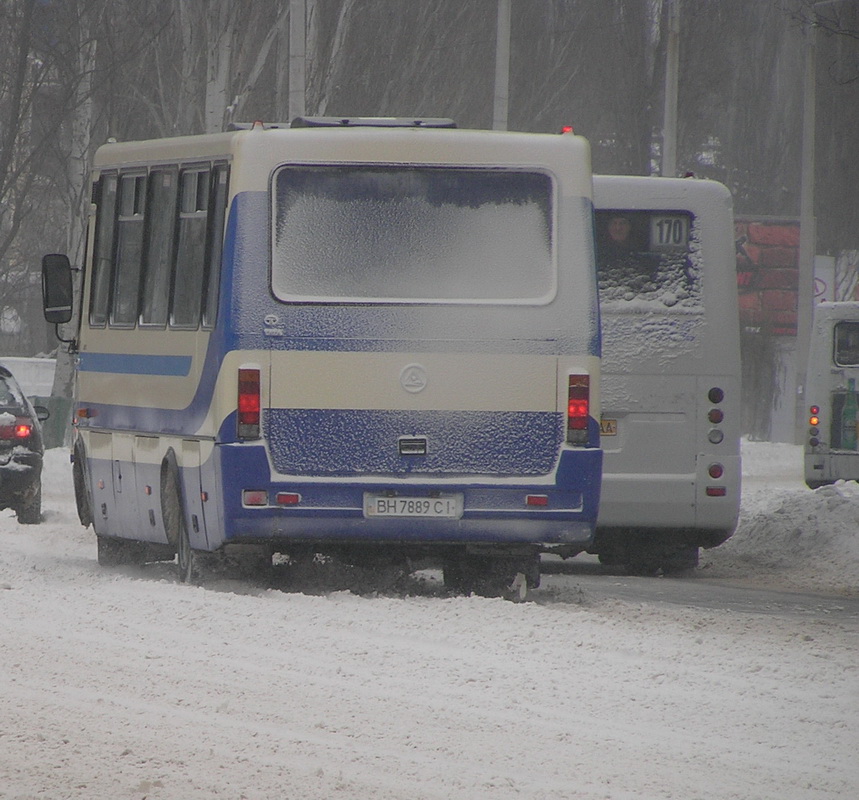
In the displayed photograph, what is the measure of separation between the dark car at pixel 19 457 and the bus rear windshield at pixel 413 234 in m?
8.33

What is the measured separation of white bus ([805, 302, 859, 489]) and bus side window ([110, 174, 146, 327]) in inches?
576

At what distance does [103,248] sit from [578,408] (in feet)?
12.0

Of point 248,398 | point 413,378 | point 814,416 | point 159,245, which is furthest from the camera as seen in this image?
point 814,416


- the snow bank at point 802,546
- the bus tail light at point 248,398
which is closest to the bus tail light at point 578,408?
the bus tail light at point 248,398

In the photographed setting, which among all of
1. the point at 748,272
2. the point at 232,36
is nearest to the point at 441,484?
the point at 232,36

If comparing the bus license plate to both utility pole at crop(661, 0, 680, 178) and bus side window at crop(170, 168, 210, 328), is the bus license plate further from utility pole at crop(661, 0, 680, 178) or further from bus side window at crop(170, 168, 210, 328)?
utility pole at crop(661, 0, 680, 178)

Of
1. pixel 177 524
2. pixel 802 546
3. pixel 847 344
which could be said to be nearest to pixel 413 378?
pixel 177 524

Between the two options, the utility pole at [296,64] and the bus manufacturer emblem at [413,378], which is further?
the utility pole at [296,64]

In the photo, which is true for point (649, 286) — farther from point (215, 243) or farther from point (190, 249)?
point (215, 243)

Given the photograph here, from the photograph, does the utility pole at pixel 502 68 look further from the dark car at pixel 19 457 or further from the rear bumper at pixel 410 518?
the rear bumper at pixel 410 518

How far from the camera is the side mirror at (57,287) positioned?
13344 millimetres

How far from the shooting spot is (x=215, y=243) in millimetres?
11891

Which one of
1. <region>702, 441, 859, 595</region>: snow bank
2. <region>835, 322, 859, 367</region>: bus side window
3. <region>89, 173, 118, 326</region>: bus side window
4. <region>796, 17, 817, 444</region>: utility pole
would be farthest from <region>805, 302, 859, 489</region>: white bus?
<region>89, 173, 118, 326</region>: bus side window

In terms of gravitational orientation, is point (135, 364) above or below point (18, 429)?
above
